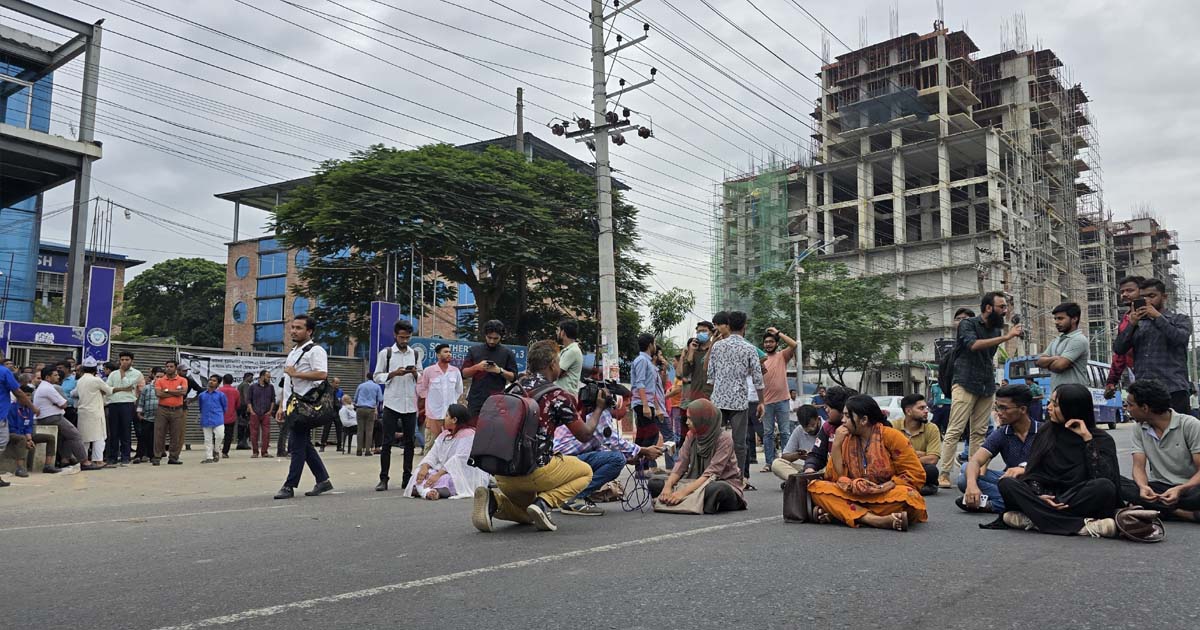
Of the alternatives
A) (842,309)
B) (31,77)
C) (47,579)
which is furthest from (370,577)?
(842,309)

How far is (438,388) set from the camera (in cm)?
970

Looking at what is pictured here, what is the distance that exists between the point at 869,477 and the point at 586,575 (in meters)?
2.77

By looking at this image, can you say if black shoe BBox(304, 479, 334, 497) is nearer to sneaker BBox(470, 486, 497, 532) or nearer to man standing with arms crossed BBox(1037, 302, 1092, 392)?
sneaker BBox(470, 486, 497, 532)

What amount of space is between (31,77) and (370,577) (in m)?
31.8

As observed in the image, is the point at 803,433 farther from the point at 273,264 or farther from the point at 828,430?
the point at 273,264

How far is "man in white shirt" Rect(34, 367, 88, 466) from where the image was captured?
479 inches

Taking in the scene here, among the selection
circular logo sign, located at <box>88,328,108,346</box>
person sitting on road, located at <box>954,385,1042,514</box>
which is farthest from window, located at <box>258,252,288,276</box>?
person sitting on road, located at <box>954,385,1042,514</box>

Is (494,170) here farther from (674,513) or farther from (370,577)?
(370,577)

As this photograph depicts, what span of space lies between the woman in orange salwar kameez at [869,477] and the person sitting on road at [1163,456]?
1.42m

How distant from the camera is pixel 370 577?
445 cm

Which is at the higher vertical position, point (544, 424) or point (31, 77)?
point (31, 77)

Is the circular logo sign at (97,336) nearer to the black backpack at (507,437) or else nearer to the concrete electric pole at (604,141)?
A: the concrete electric pole at (604,141)

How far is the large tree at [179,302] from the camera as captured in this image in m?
63.6

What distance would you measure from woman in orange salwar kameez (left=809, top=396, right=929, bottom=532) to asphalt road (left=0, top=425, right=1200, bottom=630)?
0.63 feet
